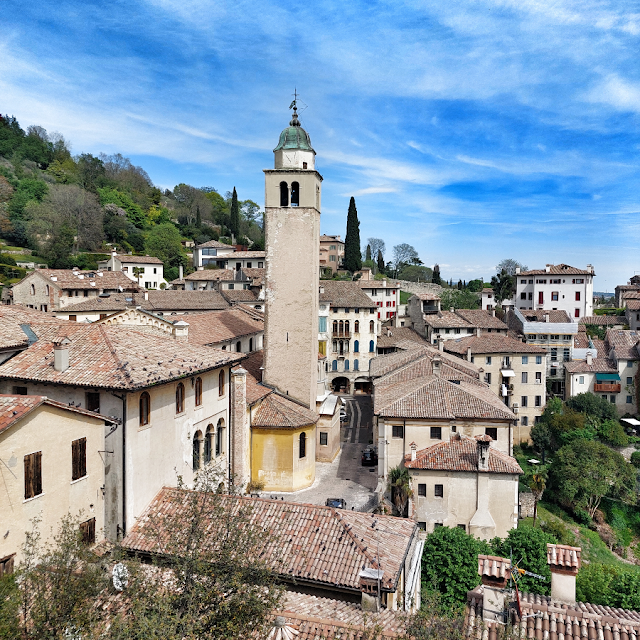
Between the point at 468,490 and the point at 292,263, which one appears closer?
the point at 468,490

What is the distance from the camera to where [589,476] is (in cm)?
4150

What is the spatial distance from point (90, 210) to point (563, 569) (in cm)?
10130

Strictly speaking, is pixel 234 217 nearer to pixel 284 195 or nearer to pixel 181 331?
pixel 284 195

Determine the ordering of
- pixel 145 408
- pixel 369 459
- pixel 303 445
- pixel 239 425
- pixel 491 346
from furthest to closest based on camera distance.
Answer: pixel 491 346 < pixel 369 459 < pixel 303 445 < pixel 239 425 < pixel 145 408

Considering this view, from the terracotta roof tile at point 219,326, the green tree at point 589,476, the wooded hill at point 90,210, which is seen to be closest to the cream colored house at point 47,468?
the terracotta roof tile at point 219,326

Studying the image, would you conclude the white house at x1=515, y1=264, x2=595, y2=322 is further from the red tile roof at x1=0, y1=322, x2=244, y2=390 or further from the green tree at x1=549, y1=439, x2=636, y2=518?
the red tile roof at x1=0, y1=322, x2=244, y2=390

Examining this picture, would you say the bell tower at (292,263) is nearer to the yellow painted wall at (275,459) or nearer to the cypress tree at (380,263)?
the yellow painted wall at (275,459)

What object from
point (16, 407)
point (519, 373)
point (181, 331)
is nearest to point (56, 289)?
point (181, 331)

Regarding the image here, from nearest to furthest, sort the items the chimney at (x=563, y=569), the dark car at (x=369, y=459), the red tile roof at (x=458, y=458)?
the chimney at (x=563, y=569) → the red tile roof at (x=458, y=458) → the dark car at (x=369, y=459)

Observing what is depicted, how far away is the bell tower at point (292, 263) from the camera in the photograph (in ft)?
103

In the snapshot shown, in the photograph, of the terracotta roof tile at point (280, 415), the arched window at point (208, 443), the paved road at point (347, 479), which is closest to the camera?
the arched window at point (208, 443)

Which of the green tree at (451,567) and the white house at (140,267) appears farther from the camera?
the white house at (140,267)

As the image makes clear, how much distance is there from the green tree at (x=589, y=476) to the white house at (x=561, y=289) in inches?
1674

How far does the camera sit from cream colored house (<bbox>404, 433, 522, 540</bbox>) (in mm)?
26094
